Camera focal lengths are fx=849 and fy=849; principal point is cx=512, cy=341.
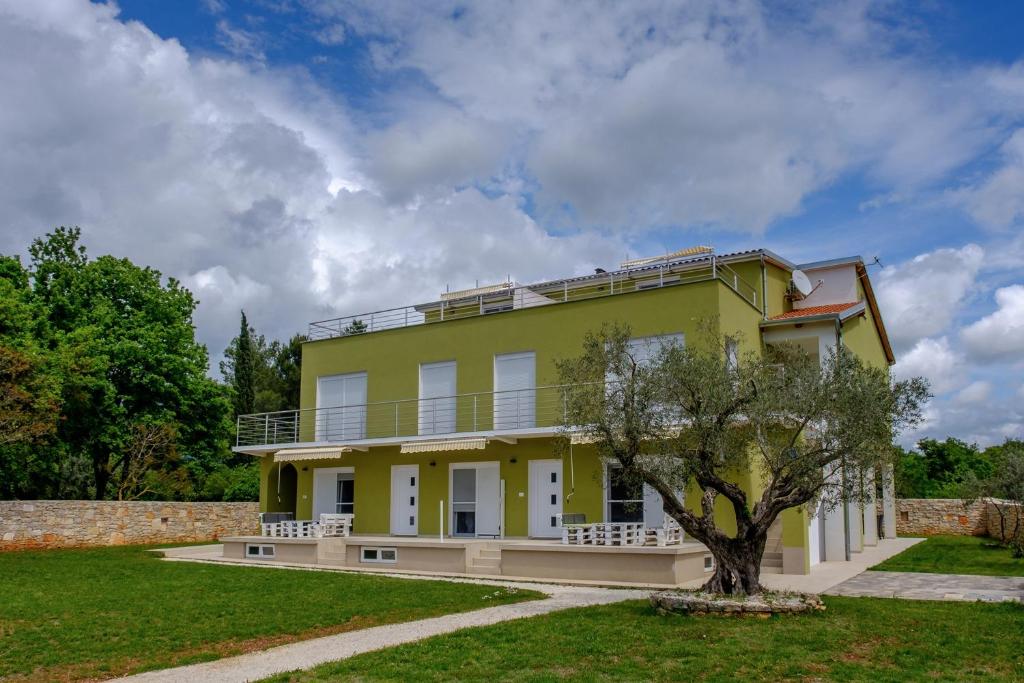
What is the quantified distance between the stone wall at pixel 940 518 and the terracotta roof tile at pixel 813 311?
39.6 feet

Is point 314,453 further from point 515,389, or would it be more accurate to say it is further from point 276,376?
point 276,376

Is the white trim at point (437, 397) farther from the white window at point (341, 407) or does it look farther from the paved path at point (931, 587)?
the paved path at point (931, 587)

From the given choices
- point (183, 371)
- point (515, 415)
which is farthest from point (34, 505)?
point (515, 415)

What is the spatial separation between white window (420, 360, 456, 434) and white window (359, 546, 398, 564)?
4093 mm

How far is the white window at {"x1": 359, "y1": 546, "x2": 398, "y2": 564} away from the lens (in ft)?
76.1

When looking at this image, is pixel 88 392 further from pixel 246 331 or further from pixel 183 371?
pixel 246 331

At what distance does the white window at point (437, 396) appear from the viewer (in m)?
26.1

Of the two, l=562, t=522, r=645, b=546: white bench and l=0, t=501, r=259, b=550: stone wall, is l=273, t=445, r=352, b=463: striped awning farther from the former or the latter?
l=562, t=522, r=645, b=546: white bench

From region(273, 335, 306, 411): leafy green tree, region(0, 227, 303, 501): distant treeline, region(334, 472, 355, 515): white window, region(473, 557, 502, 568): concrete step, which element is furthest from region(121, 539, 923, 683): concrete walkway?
region(273, 335, 306, 411): leafy green tree

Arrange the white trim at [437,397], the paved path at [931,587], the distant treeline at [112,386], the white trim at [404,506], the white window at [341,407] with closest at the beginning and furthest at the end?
the paved path at [931,587]
the white trim at [437,397]
the white trim at [404,506]
the white window at [341,407]
the distant treeline at [112,386]

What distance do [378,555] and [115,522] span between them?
39.8 feet

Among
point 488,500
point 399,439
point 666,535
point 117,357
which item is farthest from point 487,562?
point 117,357

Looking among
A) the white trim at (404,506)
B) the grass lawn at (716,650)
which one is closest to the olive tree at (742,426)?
the grass lawn at (716,650)

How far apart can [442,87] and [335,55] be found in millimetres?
2290
